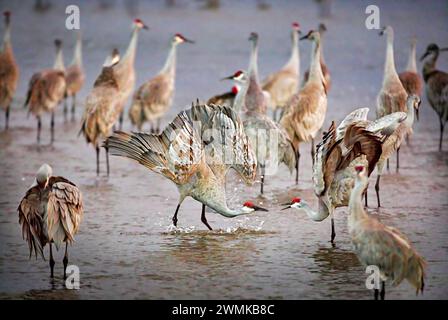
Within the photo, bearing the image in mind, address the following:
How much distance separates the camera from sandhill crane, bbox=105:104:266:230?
8969 mm

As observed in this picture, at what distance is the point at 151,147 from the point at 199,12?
18635 mm

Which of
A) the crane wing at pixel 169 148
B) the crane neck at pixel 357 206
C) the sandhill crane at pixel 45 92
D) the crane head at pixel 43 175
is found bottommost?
the crane neck at pixel 357 206

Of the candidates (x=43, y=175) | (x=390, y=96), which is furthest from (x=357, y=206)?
(x=390, y=96)

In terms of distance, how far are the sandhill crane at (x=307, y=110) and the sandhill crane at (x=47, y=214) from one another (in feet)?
14.5

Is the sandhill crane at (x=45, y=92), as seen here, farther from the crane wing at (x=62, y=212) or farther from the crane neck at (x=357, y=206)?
the crane neck at (x=357, y=206)

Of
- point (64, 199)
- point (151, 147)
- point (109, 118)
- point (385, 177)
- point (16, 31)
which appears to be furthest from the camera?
point (16, 31)

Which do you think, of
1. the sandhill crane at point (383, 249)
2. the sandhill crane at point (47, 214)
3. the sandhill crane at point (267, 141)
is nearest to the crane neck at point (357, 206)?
the sandhill crane at point (383, 249)

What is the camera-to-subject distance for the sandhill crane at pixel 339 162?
8219 millimetres

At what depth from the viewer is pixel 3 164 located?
481 inches

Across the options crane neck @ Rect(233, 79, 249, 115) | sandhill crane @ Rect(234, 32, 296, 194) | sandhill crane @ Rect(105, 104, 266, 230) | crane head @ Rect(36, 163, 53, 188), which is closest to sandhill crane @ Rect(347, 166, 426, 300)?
sandhill crane @ Rect(105, 104, 266, 230)
